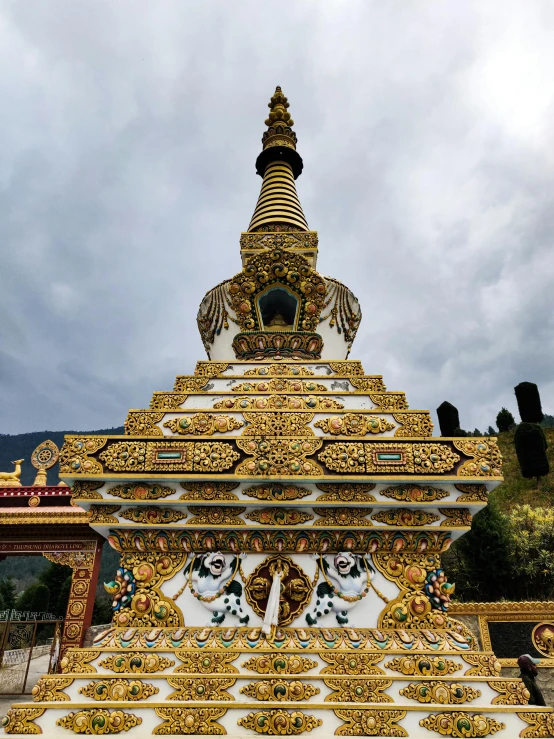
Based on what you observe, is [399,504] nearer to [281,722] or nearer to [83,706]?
[281,722]

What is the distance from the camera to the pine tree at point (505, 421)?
39.8 metres

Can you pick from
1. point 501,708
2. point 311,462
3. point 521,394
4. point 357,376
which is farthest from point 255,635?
point 521,394

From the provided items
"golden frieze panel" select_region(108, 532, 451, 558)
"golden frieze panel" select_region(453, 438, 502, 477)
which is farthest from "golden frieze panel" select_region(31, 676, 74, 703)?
"golden frieze panel" select_region(453, 438, 502, 477)

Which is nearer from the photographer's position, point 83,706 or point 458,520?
point 83,706

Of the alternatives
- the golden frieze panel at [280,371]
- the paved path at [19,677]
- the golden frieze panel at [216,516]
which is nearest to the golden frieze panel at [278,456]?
the golden frieze panel at [216,516]

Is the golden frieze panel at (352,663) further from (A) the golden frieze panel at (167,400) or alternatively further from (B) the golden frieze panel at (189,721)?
(A) the golden frieze panel at (167,400)

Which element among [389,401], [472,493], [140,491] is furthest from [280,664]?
[389,401]

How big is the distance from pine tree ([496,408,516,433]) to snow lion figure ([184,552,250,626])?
40077 mm

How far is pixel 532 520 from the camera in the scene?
2009 cm

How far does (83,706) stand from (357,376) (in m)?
4.17

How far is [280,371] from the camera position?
19.9ft

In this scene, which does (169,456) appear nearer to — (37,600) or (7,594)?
(37,600)

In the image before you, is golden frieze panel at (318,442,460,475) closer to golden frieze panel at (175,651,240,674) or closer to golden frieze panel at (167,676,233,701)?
golden frieze panel at (175,651,240,674)

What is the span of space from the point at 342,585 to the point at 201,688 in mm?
1445
